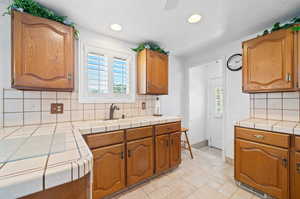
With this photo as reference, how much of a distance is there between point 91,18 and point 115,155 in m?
1.68

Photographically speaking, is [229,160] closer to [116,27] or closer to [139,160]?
[139,160]

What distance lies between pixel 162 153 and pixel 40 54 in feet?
6.19

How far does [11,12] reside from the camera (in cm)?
118

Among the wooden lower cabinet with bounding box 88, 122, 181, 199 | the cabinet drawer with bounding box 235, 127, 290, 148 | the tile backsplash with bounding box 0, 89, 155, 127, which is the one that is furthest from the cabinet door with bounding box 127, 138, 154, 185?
the cabinet drawer with bounding box 235, 127, 290, 148

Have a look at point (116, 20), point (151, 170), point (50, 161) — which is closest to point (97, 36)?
point (116, 20)

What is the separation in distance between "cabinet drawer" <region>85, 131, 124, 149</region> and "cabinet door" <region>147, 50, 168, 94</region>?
0.92 metres

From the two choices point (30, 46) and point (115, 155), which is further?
point (115, 155)

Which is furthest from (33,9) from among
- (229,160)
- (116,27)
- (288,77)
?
(229,160)

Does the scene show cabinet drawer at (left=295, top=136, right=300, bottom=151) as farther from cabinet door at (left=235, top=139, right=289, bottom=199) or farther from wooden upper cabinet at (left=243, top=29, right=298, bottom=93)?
wooden upper cabinet at (left=243, top=29, right=298, bottom=93)

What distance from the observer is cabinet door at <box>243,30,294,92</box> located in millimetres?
1443

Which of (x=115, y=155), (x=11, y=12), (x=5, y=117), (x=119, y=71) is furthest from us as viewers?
(x=119, y=71)

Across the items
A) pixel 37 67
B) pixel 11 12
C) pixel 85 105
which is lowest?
pixel 85 105

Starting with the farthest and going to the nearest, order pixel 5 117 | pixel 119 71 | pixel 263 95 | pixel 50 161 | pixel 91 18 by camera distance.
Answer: pixel 119 71 < pixel 263 95 < pixel 91 18 < pixel 5 117 < pixel 50 161

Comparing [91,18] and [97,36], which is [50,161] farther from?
[97,36]
